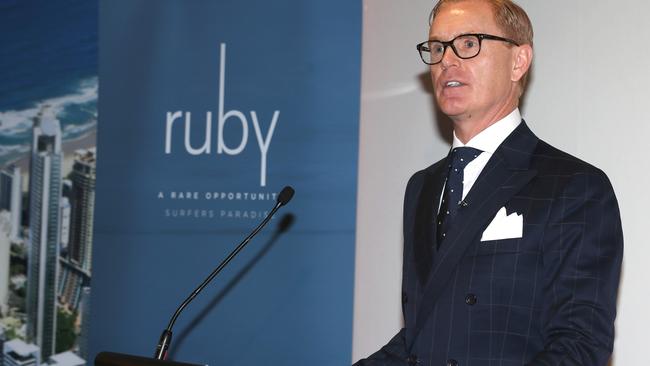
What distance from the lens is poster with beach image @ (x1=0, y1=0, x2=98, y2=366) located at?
12.6 ft

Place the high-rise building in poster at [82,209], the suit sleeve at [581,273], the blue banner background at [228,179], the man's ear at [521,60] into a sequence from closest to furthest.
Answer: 1. the suit sleeve at [581,273]
2. the man's ear at [521,60]
3. the blue banner background at [228,179]
4. the high-rise building in poster at [82,209]

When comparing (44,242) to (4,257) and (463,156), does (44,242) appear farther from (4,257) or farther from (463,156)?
(463,156)

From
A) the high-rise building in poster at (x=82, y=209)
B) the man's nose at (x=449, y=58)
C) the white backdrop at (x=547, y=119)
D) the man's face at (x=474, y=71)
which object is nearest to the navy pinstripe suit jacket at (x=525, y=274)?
the man's face at (x=474, y=71)

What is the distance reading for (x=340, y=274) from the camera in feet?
11.1

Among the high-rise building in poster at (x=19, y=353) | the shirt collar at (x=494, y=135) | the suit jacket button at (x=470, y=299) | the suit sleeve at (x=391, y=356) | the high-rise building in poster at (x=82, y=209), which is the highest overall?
the shirt collar at (x=494, y=135)

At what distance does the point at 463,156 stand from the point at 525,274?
0.38 meters

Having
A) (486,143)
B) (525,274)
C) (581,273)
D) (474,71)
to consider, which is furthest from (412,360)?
(474,71)

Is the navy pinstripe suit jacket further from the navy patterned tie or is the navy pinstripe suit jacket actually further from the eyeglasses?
the eyeglasses

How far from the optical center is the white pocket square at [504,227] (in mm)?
1964

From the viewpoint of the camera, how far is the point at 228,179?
3.58 metres

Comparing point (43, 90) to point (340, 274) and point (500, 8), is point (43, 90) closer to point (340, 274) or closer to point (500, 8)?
point (340, 274)

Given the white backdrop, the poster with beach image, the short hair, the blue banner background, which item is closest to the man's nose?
the short hair

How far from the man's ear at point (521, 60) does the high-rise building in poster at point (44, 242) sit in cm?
241

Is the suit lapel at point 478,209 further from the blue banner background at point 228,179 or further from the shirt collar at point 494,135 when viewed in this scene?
the blue banner background at point 228,179
